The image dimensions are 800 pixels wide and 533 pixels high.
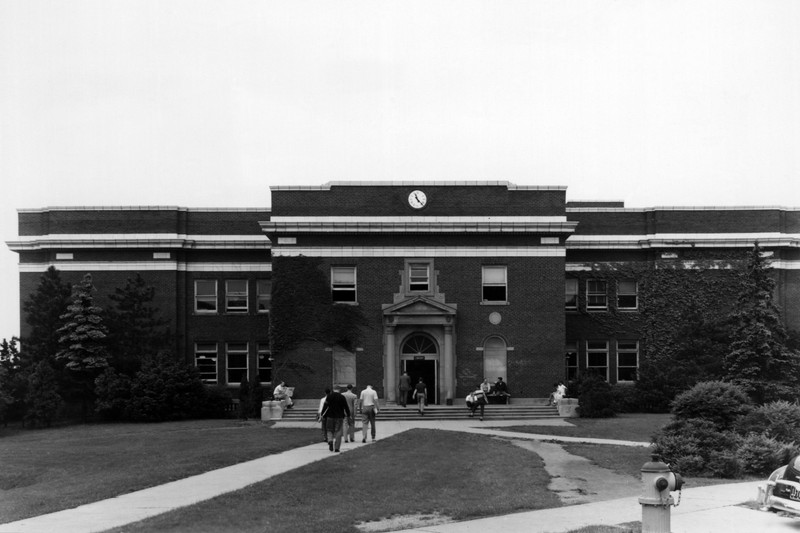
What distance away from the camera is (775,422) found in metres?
21.9

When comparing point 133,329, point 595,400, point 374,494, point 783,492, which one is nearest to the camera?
point 783,492

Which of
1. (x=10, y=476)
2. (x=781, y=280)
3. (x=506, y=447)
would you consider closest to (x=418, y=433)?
(x=506, y=447)

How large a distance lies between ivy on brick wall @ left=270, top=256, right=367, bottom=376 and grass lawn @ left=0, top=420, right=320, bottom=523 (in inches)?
185

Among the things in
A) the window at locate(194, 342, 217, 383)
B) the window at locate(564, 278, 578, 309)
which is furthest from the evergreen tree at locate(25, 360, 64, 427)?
the window at locate(564, 278, 578, 309)

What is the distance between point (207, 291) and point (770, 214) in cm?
2860

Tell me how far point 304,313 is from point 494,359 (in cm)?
876

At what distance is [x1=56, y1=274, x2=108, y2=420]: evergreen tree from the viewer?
1582 inches

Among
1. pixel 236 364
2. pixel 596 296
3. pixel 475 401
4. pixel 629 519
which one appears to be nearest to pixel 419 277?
pixel 475 401

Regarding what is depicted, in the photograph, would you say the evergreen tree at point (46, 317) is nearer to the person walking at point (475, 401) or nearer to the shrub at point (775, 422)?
the person walking at point (475, 401)

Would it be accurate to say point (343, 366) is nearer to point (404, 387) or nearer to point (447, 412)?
point (404, 387)

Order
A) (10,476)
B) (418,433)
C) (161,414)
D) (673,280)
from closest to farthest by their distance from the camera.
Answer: (10,476) → (418,433) → (161,414) → (673,280)

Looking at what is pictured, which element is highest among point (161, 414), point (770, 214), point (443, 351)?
point (770, 214)

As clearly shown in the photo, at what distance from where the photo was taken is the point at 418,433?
30344 mm

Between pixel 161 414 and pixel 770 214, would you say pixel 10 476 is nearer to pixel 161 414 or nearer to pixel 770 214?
pixel 161 414
